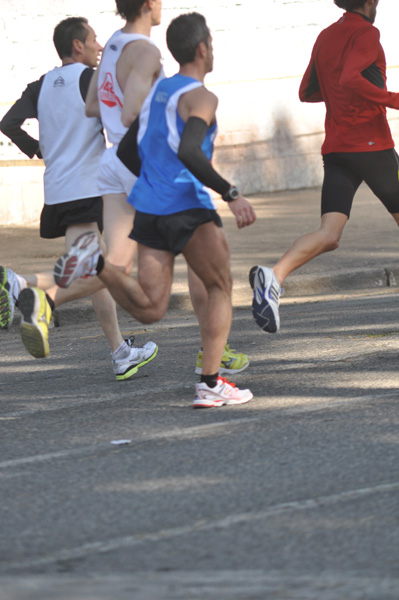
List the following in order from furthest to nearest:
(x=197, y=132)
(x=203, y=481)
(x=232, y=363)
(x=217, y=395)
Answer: (x=232, y=363) → (x=217, y=395) → (x=197, y=132) → (x=203, y=481)

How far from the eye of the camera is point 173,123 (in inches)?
203

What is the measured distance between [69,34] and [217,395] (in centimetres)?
239

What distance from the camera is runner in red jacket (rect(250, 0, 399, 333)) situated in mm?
6676

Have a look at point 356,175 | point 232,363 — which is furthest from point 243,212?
point 356,175

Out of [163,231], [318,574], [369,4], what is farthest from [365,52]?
[318,574]

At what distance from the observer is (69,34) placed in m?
6.58

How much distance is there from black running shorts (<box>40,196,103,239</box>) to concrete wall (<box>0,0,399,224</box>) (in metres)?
8.86

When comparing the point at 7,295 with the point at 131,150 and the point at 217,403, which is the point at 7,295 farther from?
the point at 217,403

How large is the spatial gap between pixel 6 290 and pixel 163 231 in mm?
983

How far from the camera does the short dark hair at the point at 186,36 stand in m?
5.18

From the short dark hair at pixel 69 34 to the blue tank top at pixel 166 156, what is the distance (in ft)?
4.76

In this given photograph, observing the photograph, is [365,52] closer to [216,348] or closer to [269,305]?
[269,305]

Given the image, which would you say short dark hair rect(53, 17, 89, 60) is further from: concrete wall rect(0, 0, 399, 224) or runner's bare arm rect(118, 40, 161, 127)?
concrete wall rect(0, 0, 399, 224)

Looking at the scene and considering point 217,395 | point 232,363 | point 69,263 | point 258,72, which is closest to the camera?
point 69,263
